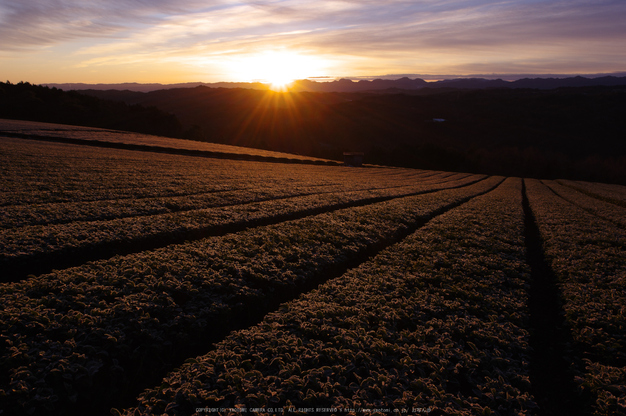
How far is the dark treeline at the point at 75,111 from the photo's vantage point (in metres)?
91.8

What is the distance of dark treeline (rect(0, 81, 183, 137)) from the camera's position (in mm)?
91750

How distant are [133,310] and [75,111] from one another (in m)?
120

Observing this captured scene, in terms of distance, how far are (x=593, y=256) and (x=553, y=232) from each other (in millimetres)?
5139

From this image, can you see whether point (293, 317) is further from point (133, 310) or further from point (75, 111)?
point (75, 111)

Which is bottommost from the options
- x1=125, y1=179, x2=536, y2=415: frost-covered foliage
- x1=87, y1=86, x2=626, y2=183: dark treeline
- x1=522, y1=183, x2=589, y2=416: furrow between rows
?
x1=522, y1=183, x2=589, y2=416: furrow between rows

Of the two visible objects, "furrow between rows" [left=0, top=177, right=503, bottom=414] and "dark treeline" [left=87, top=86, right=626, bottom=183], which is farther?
"dark treeline" [left=87, top=86, right=626, bottom=183]

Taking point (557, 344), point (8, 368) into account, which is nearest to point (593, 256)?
point (557, 344)

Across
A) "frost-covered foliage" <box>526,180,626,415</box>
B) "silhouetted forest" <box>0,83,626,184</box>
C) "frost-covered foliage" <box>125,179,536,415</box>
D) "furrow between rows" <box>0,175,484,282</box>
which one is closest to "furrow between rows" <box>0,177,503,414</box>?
"frost-covered foliage" <box>125,179,536,415</box>

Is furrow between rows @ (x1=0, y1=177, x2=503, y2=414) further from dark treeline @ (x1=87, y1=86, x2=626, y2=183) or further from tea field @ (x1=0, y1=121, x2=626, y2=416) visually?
dark treeline @ (x1=87, y1=86, x2=626, y2=183)

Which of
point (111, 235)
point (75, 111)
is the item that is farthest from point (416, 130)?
point (111, 235)

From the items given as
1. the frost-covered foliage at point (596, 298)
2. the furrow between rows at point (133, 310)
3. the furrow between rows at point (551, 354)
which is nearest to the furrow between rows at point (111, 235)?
the furrow between rows at point (133, 310)

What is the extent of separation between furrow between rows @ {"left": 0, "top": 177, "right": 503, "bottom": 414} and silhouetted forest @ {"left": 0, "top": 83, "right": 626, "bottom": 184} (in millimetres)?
92524

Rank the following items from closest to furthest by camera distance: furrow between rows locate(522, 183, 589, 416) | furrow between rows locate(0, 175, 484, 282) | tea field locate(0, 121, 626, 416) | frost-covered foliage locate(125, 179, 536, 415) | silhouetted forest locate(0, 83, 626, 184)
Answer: frost-covered foliage locate(125, 179, 536, 415) < tea field locate(0, 121, 626, 416) < furrow between rows locate(522, 183, 589, 416) < furrow between rows locate(0, 175, 484, 282) < silhouetted forest locate(0, 83, 626, 184)

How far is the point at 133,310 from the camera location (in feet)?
26.1
